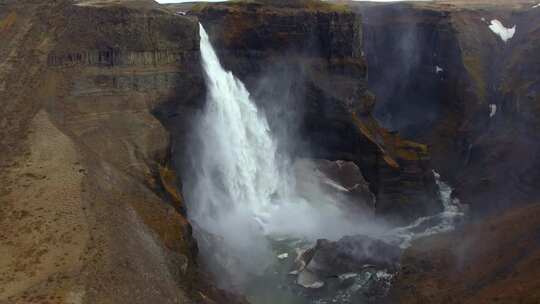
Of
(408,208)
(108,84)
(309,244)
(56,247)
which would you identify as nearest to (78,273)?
(56,247)

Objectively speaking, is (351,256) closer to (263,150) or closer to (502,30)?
(263,150)

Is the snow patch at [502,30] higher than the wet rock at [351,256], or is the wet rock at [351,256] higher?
the snow patch at [502,30]

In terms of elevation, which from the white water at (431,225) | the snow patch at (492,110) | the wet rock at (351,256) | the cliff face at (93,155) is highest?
the cliff face at (93,155)

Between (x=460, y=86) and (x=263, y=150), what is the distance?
89.4ft

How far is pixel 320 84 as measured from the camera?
47.3 meters

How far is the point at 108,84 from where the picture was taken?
106 ft

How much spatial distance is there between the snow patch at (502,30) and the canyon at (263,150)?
2210 mm

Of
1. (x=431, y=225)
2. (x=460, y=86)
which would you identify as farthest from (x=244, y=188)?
(x=460, y=86)

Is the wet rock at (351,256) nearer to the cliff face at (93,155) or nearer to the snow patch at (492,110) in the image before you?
the cliff face at (93,155)

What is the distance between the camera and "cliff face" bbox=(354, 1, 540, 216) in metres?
50.3

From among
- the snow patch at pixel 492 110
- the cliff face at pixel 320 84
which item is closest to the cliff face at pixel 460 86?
the snow patch at pixel 492 110

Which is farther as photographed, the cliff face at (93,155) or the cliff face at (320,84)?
the cliff face at (320,84)

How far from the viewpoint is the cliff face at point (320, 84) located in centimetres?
4675

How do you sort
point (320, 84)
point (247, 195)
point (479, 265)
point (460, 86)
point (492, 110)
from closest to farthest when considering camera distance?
point (479, 265) → point (247, 195) → point (320, 84) → point (492, 110) → point (460, 86)
